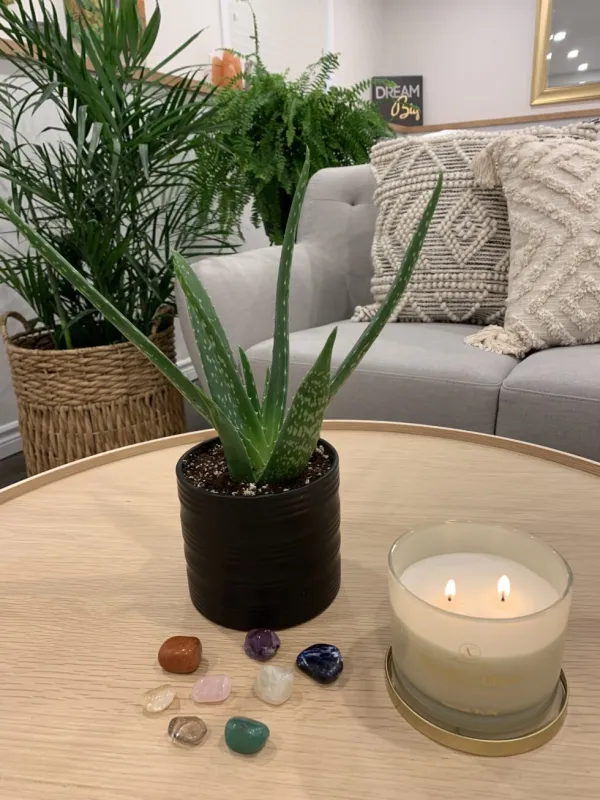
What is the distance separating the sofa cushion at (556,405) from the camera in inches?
40.1

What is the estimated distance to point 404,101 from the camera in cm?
402

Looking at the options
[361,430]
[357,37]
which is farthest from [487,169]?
[357,37]

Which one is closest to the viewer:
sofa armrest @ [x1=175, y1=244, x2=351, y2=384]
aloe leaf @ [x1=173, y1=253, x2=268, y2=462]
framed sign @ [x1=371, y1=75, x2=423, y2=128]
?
aloe leaf @ [x1=173, y1=253, x2=268, y2=462]

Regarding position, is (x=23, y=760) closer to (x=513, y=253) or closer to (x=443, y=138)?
(x=513, y=253)

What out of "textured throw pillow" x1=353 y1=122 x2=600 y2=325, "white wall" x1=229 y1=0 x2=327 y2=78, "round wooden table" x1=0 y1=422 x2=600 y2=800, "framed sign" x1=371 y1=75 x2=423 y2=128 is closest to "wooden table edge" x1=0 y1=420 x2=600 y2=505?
"round wooden table" x1=0 y1=422 x2=600 y2=800

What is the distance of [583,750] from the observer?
0.34 metres

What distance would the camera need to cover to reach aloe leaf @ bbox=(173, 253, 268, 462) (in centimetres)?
44

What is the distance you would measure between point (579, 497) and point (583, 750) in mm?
315

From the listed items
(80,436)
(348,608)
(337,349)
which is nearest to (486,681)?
(348,608)

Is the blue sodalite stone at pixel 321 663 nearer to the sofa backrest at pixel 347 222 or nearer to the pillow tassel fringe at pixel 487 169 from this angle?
the pillow tassel fringe at pixel 487 169

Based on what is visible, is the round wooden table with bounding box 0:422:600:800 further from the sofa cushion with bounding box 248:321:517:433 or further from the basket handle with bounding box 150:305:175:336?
the basket handle with bounding box 150:305:175:336

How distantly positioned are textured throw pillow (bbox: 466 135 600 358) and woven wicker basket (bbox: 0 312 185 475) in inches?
31.4

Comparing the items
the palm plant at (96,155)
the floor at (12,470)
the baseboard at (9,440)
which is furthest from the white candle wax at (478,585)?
the baseboard at (9,440)

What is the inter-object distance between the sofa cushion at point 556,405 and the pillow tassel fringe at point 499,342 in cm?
11
